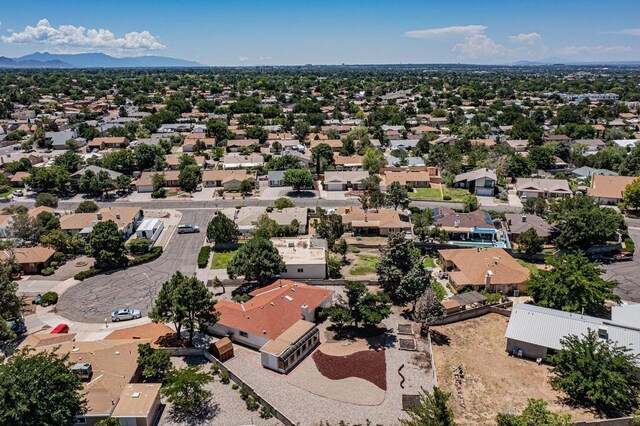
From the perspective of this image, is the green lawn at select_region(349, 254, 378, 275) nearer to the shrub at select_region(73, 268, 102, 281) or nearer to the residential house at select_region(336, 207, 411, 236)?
the residential house at select_region(336, 207, 411, 236)

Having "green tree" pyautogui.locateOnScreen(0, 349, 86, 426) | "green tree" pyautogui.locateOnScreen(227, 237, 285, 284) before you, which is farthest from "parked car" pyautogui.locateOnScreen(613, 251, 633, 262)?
"green tree" pyautogui.locateOnScreen(0, 349, 86, 426)

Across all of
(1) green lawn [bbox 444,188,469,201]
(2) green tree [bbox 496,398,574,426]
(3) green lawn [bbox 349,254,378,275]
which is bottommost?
(3) green lawn [bbox 349,254,378,275]

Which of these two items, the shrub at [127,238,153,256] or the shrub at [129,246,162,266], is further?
the shrub at [127,238,153,256]

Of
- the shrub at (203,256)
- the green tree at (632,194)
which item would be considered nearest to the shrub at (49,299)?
the shrub at (203,256)

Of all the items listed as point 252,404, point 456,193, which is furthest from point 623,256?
point 252,404

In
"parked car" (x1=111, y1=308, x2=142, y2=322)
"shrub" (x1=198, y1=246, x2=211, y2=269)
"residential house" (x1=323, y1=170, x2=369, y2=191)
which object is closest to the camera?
"parked car" (x1=111, y1=308, x2=142, y2=322)

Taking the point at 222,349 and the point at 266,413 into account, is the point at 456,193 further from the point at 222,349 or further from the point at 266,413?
the point at 266,413

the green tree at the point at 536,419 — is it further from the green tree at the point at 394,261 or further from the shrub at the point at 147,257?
the shrub at the point at 147,257
